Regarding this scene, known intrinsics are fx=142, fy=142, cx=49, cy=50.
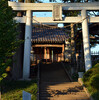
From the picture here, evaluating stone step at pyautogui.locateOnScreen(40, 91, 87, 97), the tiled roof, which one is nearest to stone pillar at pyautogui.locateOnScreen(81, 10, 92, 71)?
stone step at pyautogui.locateOnScreen(40, 91, 87, 97)

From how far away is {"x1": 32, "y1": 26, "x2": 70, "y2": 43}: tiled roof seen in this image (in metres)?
16.6

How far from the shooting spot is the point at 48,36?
17688mm

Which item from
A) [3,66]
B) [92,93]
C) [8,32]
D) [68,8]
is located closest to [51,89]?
[92,93]

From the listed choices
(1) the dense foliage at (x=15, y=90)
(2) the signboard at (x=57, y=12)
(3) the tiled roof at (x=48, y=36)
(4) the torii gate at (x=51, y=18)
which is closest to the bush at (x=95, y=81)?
(1) the dense foliage at (x=15, y=90)

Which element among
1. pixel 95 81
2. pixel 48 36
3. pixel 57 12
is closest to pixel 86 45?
pixel 57 12

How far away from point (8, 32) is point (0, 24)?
1.52 ft

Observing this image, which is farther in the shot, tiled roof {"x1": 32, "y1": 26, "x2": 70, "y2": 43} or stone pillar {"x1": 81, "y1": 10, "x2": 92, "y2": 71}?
tiled roof {"x1": 32, "y1": 26, "x2": 70, "y2": 43}

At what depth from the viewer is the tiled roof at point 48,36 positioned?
1665 cm

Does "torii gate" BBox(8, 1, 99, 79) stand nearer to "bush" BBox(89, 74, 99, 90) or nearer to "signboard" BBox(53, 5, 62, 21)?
"signboard" BBox(53, 5, 62, 21)

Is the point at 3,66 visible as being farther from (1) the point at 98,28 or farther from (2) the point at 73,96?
(1) the point at 98,28

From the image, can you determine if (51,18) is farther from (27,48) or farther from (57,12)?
(27,48)

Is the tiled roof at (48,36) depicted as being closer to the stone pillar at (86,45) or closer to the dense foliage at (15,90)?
the stone pillar at (86,45)

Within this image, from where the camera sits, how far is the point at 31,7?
9.73 meters

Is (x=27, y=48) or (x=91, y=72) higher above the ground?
(x=27, y=48)
